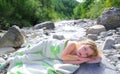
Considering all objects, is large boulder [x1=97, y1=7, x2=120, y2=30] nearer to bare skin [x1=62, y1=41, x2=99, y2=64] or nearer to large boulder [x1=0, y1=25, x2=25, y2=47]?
large boulder [x1=0, y1=25, x2=25, y2=47]

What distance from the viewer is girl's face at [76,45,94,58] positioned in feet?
16.6

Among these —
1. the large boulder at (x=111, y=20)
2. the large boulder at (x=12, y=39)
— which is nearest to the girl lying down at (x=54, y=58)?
the large boulder at (x=12, y=39)

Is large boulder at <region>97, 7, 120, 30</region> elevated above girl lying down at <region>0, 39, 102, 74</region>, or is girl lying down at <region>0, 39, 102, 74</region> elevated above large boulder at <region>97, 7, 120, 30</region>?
girl lying down at <region>0, 39, 102, 74</region>

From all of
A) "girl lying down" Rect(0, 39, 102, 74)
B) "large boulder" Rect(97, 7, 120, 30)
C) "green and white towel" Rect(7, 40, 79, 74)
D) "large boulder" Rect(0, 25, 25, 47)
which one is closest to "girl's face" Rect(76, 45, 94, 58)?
"girl lying down" Rect(0, 39, 102, 74)

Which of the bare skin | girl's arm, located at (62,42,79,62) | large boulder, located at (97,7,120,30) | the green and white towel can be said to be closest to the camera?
the green and white towel

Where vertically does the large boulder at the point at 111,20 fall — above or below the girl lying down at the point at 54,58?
below

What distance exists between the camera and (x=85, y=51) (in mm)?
5086

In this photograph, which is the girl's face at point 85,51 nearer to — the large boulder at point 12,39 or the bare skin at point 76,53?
the bare skin at point 76,53

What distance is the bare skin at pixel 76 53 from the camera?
5.08m

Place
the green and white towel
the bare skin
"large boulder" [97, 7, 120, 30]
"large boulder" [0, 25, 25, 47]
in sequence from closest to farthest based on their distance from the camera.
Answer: the green and white towel
the bare skin
"large boulder" [0, 25, 25, 47]
"large boulder" [97, 7, 120, 30]

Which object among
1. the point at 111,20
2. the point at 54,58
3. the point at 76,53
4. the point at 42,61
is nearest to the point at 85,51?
the point at 76,53

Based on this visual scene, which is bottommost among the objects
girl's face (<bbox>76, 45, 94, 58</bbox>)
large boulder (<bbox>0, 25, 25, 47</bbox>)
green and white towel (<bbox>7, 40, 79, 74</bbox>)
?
large boulder (<bbox>0, 25, 25, 47</bbox>)

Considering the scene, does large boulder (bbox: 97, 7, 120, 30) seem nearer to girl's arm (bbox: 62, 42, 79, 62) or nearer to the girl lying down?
the girl lying down

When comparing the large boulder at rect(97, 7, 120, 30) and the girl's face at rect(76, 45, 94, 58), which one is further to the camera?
the large boulder at rect(97, 7, 120, 30)
